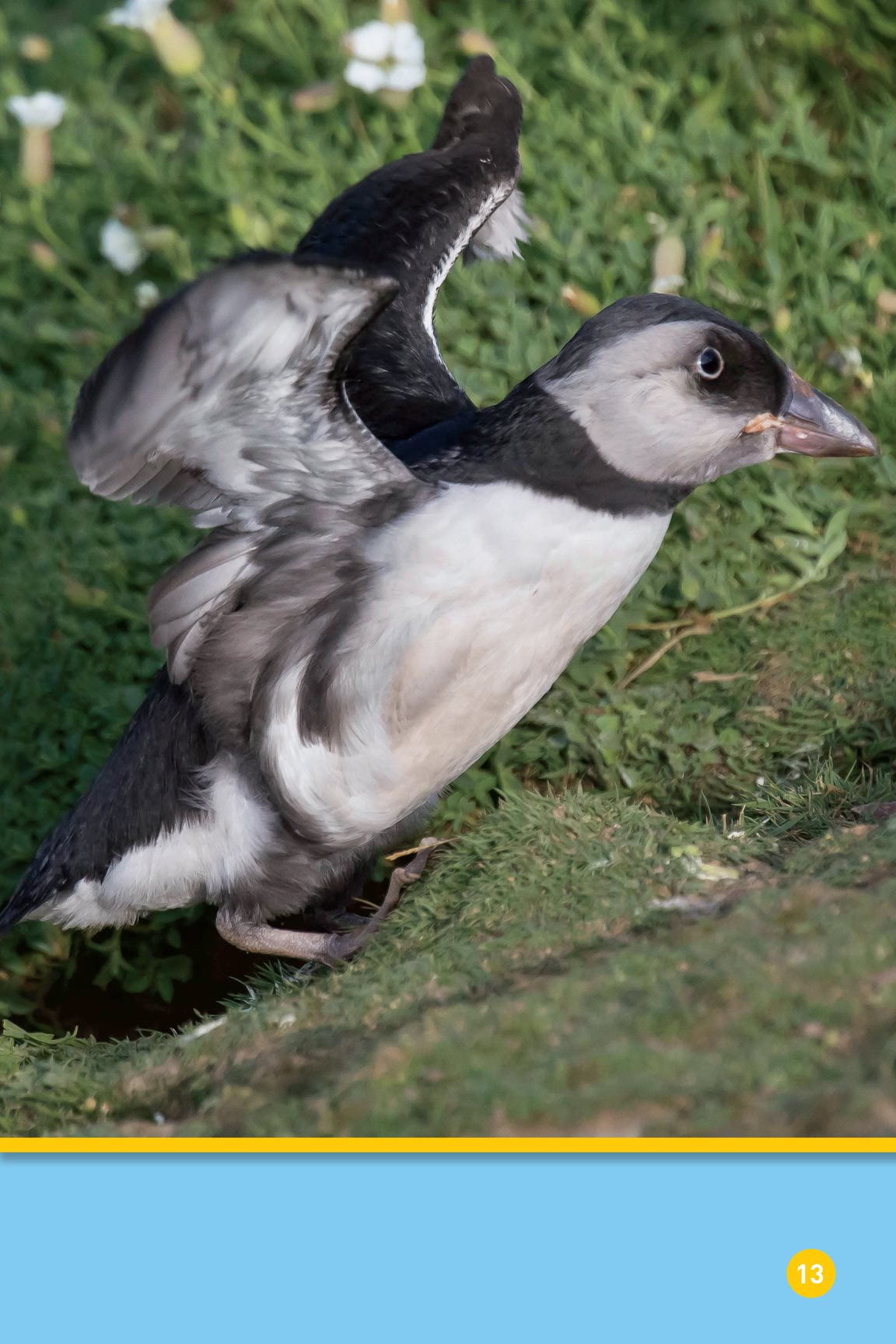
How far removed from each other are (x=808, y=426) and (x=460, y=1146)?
1585 mm

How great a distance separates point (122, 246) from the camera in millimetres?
4570

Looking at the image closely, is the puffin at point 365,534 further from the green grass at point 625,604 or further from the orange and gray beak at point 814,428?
the green grass at point 625,604

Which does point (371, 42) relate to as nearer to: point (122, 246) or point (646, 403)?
point (122, 246)

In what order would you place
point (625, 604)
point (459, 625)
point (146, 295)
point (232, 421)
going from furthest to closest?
point (146, 295) < point (625, 604) < point (459, 625) < point (232, 421)

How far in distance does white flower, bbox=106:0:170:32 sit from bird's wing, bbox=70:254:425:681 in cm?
222

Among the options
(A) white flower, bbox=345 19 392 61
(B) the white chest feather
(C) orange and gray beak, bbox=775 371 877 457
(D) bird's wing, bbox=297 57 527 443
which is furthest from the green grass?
(C) orange and gray beak, bbox=775 371 877 457

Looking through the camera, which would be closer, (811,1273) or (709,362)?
(811,1273)

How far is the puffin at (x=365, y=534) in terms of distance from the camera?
2.64 meters

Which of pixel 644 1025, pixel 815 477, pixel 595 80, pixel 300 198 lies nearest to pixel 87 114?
pixel 300 198

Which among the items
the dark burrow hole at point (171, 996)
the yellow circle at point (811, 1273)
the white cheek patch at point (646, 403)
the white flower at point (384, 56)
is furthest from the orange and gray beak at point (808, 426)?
the white flower at point (384, 56)

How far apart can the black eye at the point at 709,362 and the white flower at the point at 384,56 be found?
211cm

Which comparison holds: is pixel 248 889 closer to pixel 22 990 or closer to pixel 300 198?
pixel 22 990

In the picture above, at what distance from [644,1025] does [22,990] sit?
86.0 inches

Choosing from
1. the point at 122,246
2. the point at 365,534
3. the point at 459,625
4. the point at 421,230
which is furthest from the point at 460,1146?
the point at 122,246
